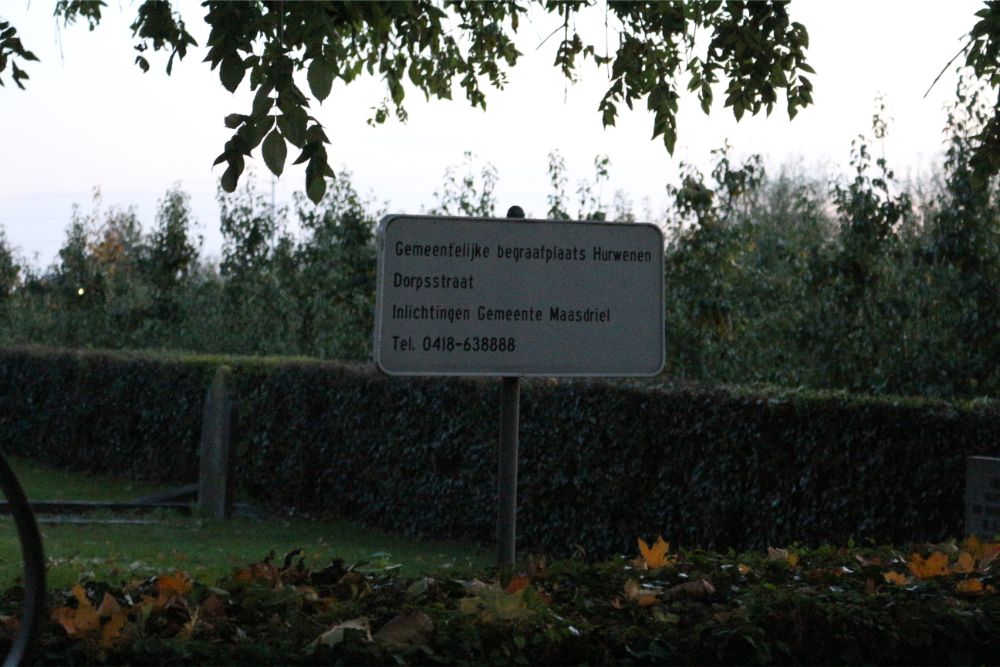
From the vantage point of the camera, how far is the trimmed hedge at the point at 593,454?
32.2 ft

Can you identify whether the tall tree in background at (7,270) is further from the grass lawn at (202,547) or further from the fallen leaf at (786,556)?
the fallen leaf at (786,556)

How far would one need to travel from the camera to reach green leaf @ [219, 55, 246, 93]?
593cm

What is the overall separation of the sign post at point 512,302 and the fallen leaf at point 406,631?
1.38m

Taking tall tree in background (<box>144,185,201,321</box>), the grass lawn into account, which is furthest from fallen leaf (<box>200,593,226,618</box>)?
tall tree in background (<box>144,185,201,321</box>)

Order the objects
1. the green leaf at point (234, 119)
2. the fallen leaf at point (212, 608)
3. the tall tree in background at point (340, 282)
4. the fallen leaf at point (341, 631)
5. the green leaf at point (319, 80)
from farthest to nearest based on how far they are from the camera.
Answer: the tall tree in background at point (340, 282) < the green leaf at point (234, 119) < the green leaf at point (319, 80) < the fallen leaf at point (212, 608) < the fallen leaf at point (341, 631)

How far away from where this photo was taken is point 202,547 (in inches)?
496

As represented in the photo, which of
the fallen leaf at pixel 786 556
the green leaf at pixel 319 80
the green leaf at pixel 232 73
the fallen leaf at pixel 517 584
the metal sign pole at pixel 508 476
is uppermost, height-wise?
the green leaf at pixel 232 73

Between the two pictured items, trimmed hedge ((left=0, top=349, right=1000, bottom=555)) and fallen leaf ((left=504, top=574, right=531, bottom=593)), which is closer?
fallen leaf ((left=504, top=574, right=531, bottom=593))

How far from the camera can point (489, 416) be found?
13633mm

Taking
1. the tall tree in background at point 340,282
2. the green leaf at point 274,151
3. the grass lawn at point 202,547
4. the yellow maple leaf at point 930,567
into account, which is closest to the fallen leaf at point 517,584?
the yellow maple leaf at point 930,567

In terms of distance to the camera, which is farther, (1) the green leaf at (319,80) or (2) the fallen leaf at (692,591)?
(1) the green leaf at (319,80)

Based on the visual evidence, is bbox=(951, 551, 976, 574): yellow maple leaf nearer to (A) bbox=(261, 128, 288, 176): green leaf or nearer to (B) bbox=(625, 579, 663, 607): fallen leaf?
(B) bbox=(625, 579, 663, 607): fallen leaf

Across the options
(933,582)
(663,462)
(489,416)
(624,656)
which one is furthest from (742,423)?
(624,656)

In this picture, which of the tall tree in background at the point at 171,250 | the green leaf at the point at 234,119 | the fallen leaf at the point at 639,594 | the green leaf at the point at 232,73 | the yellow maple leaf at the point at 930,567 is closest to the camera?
the fallen leaf at the point at 639,594
